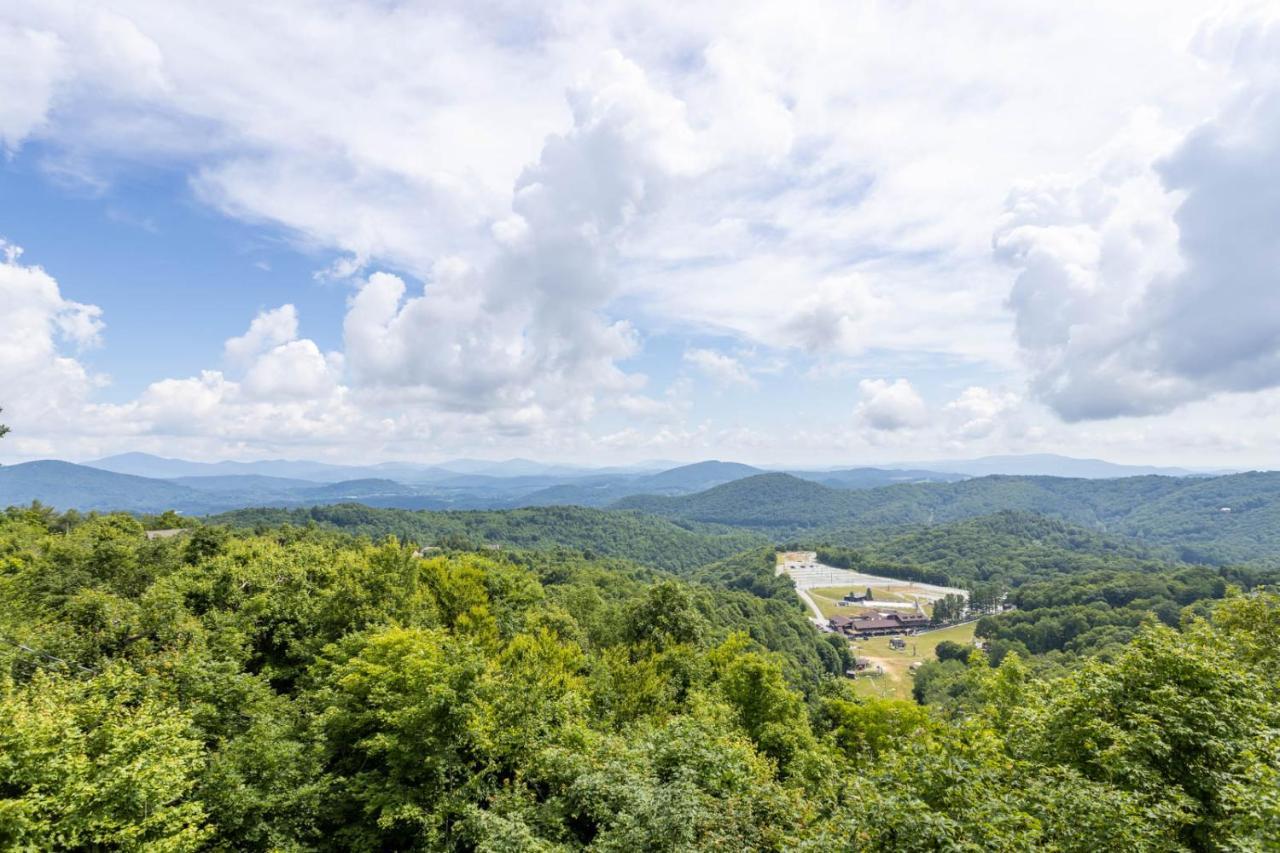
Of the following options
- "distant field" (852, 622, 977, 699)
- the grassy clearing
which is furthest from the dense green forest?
the grassy clearing

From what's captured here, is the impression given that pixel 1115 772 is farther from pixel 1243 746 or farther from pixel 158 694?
pixel 158 694

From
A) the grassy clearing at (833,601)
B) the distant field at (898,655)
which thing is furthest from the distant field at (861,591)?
the distant field at (898,655)

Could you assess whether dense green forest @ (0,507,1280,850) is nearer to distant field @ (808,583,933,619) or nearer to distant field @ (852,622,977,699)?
distant field @ (852,622,977,699)

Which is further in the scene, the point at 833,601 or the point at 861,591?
the point at 861,591

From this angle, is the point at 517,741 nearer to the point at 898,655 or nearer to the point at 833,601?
the point at 898,655

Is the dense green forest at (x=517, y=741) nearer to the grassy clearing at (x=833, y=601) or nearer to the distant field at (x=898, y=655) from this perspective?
the distant field at (x=898, y=655)

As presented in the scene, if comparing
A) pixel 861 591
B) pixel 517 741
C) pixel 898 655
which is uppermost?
pixel 517 741

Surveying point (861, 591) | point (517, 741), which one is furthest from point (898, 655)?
point (517, 741)
